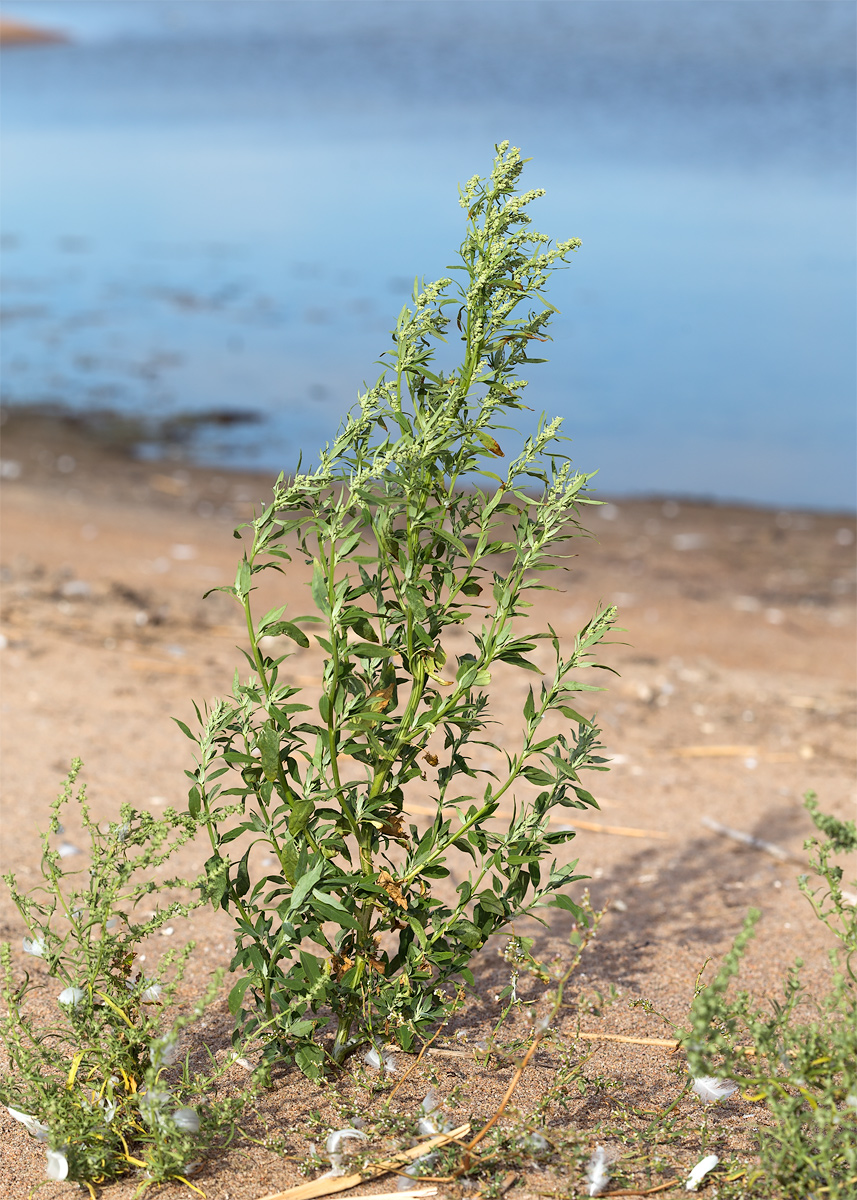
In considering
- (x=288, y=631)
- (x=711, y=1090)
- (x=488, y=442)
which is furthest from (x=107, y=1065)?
(x=488, y=442)

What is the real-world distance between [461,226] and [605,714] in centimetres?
1515

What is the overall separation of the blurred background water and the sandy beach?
210cm

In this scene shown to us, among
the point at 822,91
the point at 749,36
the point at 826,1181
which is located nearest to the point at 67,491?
the point at 826,1181

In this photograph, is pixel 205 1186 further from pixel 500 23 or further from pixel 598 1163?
pixel 500 23

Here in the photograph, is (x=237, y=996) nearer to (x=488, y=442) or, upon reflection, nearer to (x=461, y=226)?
(x=488, y=442)

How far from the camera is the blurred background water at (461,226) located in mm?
13492

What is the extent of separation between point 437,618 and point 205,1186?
1.18 m

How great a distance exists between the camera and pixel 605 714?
233 inches

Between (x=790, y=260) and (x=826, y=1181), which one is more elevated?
(x=790, y=260)

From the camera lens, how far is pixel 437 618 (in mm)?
2371

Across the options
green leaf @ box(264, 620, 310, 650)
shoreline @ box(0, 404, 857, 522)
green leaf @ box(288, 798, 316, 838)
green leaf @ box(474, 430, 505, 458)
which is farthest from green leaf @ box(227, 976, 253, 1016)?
shoreline @ box(0, 404, 857, 522)

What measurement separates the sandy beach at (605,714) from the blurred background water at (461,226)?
6.88ft

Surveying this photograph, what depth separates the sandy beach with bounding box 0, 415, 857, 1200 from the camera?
2799mm

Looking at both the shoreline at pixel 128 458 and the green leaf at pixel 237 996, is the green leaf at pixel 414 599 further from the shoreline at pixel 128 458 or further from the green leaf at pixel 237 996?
the shoreline at pixel 128 458
